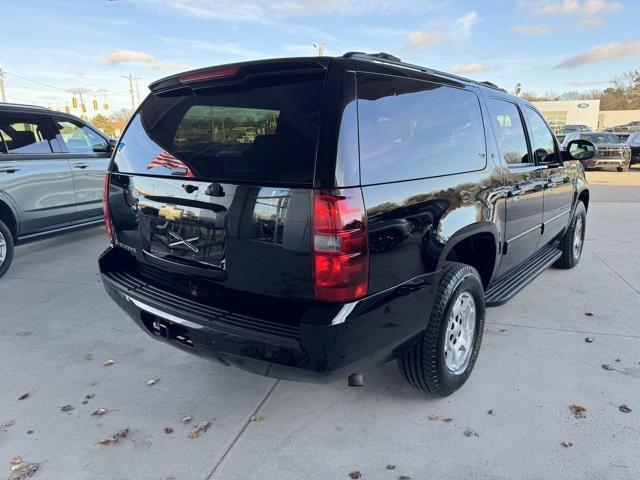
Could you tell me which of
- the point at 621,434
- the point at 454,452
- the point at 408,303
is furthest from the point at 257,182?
the point at 621,434

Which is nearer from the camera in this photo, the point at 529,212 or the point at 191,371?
the point at 191,371

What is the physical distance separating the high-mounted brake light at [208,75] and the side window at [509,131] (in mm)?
1974

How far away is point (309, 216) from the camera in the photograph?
2.02 meters

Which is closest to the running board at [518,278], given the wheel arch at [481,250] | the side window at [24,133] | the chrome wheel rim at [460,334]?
the wheel arch at [481,250]

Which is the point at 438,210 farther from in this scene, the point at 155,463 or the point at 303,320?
the point at 155,463

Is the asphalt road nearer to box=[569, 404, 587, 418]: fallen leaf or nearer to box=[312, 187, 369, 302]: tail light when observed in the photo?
box=[569, 404, 587, 418]: fallen leaf

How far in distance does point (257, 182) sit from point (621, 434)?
2364 millimetres

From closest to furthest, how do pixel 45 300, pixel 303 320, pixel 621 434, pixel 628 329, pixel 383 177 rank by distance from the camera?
pixel 303 320, pixel 383 177, pixel 621 434, pixel 628 329, pixel 45 300

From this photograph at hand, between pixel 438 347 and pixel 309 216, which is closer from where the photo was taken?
pixel 309 216

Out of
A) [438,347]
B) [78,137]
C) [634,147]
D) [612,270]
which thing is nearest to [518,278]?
[438,347]

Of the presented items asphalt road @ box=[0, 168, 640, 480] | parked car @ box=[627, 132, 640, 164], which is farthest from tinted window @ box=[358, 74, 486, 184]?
parked car @ box=[627, 132, 640, 164]

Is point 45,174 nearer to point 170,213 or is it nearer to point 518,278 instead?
point 170,213

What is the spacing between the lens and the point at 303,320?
6.74 ft

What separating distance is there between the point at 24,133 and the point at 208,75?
4.34 m
